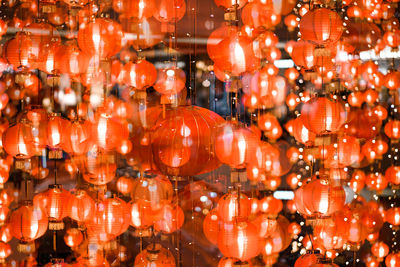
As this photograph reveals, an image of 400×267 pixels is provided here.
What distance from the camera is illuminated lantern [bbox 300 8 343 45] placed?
153cm

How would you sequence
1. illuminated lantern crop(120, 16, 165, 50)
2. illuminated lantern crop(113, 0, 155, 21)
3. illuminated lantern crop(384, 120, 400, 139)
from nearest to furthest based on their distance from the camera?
illuminated lantern crop(113, 0, 155, 21) < illuminated lantern crop(120, 16, 165, 50) < illuminated lantern crop(384, 120, 400, 139)

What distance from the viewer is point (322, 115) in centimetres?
158

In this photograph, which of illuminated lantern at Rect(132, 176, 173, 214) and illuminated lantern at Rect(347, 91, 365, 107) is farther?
illuminated lantern at Rect(347, 91, 365, 107)

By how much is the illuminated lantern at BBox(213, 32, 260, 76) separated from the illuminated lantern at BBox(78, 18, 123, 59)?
336 mm

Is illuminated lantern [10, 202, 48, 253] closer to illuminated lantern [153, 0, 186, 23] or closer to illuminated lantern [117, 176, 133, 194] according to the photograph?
illuminated lantern [117, 176, 133, 194]

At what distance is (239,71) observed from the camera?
1568 mm

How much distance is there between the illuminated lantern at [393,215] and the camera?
93.8 inches

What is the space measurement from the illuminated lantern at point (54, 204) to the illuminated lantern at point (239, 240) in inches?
22.9

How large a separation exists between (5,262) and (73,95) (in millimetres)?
906

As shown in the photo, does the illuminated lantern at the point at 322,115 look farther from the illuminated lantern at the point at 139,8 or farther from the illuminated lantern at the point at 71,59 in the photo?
the illuminated lantern at the point at 71,59

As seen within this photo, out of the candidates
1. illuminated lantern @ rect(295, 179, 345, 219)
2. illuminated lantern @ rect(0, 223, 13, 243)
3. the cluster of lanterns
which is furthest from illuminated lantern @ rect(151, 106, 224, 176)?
illuminated lantern @ rect(0, 223, 13, 243)

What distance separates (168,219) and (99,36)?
0.63 meters

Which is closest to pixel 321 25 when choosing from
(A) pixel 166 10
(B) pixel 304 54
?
(B) pixel 304 54

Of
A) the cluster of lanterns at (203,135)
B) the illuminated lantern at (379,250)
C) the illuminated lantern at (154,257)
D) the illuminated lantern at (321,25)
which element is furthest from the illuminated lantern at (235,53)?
the illuminated lantern at (379,250)
